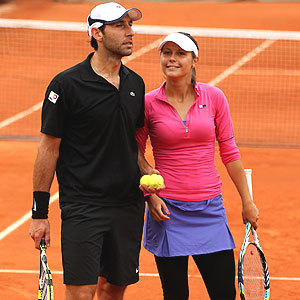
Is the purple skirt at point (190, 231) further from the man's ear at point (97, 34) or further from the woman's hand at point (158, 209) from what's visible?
the man's ear at point (97, 34)

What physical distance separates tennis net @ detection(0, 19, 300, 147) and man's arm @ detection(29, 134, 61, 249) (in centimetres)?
756

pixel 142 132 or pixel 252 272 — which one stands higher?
pixel 142 132

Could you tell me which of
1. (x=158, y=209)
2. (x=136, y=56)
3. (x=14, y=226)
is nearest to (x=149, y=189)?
(x=158, y=209)

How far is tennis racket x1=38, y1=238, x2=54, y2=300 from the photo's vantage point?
4281 millimetres

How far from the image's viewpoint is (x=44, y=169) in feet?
15.6

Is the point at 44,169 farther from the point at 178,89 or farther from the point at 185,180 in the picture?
the point at 178,89

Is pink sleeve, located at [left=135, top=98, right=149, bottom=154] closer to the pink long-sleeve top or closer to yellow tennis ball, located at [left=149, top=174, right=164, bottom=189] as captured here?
the pink long-sleeve top

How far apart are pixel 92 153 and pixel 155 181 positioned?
15.9 inches

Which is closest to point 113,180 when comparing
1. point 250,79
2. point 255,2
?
point 250,79

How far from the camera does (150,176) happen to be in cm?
480

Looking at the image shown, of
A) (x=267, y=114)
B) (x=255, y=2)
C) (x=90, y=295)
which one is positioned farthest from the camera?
(x=255, y=2)

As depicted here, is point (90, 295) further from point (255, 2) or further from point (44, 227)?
point (255, 2)

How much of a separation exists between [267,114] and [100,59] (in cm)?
1127

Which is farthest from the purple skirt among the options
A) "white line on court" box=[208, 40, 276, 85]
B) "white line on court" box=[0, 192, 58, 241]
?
"white line on court" box=[208, 40, 276, 85]
